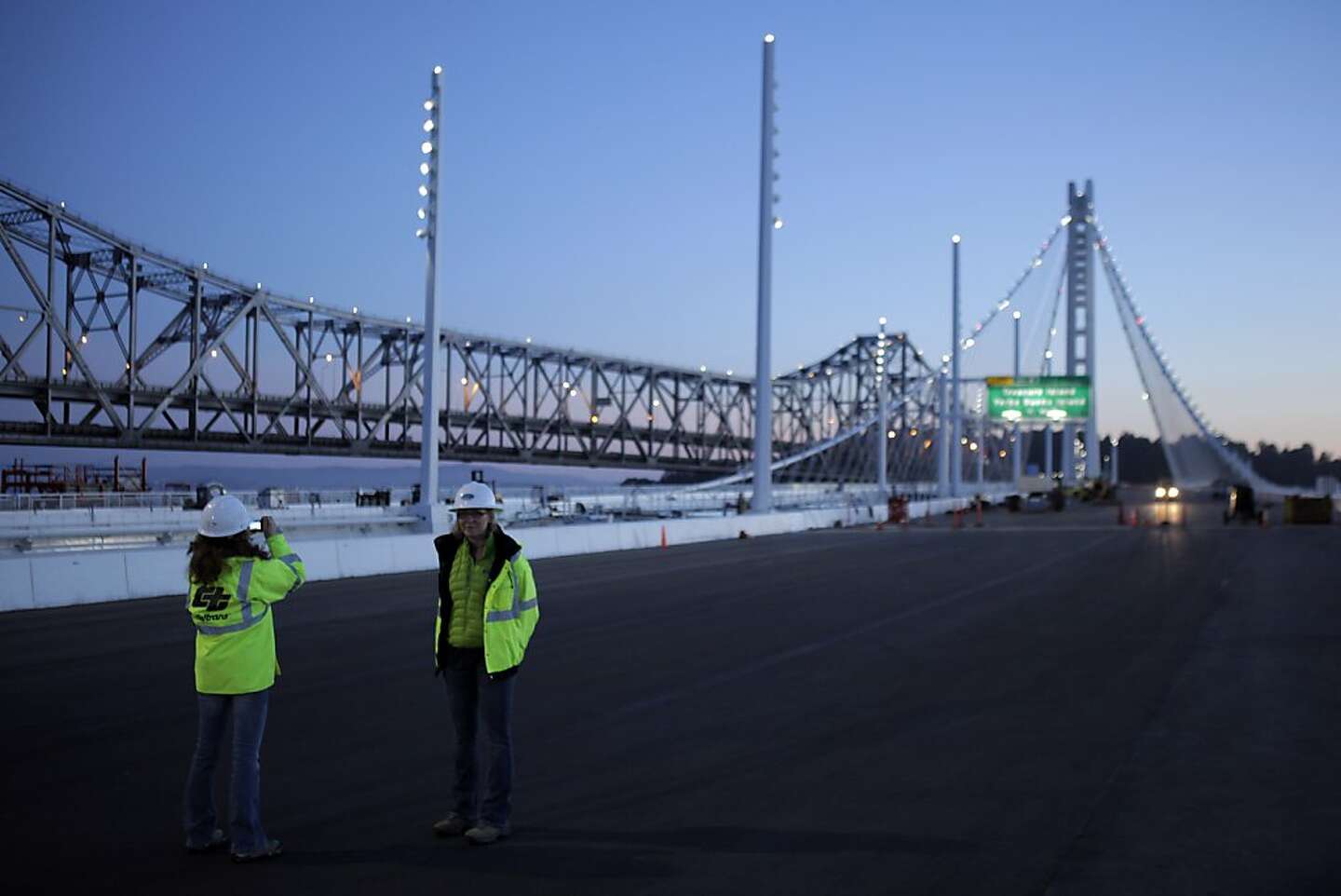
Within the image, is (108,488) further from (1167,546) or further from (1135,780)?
(1135,780)

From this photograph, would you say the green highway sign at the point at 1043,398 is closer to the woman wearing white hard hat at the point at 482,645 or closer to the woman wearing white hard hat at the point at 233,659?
the woman wearing white hard hat at the point at 482,645

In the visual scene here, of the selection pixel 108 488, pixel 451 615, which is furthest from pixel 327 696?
pixel 108 488

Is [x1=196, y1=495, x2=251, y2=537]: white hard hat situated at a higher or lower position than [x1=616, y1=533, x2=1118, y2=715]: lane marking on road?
higher

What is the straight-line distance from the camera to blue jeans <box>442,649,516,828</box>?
21.1ft

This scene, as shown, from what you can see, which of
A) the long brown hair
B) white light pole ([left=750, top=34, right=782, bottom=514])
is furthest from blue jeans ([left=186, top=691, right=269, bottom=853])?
white light pole ([left=750, top=34, right=782, bottom=514])

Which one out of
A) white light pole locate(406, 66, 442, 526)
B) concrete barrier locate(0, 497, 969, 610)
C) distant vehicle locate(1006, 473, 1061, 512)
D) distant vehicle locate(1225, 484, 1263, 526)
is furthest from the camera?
distant vehicle locate(1006, 473, 1061, 512)

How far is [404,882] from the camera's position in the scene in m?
5.79

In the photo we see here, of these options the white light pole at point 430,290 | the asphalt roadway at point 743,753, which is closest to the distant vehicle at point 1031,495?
the white light pole at point 430,290

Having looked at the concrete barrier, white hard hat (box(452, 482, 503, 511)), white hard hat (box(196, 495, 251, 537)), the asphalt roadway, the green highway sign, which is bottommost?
the asphalt roadway

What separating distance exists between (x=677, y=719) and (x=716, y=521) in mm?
29578

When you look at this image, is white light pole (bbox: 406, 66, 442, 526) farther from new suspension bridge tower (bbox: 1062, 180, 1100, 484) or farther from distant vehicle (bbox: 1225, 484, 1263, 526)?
new suspension bridge tower (bbox: 1062, 180, 1100, 484)

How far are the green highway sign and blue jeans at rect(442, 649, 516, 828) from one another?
63.0 m

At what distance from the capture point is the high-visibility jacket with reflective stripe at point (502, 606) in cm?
634

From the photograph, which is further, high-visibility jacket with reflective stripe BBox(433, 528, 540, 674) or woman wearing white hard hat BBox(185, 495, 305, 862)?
high-visibility jacket with reflective stripe BBox(433, 528, 540, 674)
